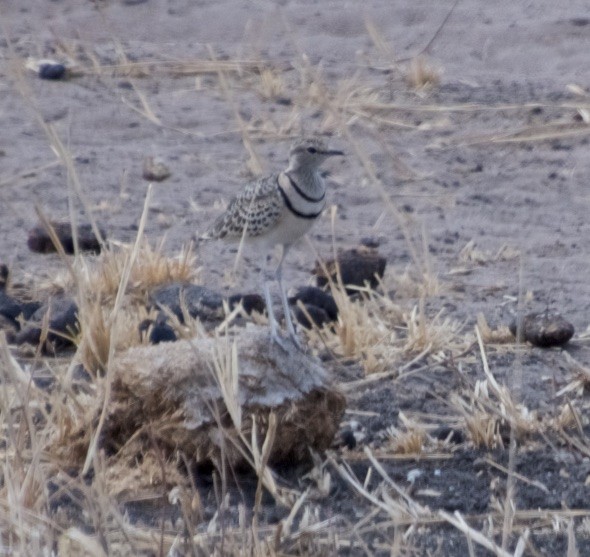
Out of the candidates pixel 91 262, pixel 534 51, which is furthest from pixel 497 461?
pixel 534 51

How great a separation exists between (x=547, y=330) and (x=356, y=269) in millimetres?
1093

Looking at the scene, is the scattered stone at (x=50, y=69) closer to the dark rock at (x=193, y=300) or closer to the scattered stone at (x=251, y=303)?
the dark rock at (x=193, y=300)

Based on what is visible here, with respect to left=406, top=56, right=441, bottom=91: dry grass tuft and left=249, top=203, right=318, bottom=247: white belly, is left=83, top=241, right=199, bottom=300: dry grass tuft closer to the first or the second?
left=249, top=203, right=318, bottom=247: white belly

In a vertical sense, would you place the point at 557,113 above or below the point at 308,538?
below

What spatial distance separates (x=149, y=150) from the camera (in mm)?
8336

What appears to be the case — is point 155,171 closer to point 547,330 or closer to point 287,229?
point 287,229

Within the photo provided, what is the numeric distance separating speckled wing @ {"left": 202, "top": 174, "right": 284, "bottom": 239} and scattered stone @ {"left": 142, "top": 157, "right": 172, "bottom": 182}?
2623mm

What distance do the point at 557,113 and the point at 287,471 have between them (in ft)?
15.7

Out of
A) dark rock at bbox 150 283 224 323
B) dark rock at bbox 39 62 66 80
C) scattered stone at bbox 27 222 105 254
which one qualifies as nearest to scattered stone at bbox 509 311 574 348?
dark rock at bbox 150 283 224 323

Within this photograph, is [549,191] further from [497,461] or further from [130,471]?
[130,471]

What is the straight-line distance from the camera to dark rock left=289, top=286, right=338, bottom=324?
18.6 ft

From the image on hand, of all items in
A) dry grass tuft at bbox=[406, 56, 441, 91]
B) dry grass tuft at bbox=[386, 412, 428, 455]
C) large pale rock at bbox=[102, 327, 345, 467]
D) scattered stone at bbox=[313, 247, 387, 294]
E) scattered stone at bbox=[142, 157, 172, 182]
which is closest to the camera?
large pale rock at bbox=[102, 327, 345, 467]

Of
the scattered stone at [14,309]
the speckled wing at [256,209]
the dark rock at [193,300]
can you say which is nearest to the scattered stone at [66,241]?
the scattered stone at [14,309]

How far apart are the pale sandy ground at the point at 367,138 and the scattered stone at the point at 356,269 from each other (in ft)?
0.93
